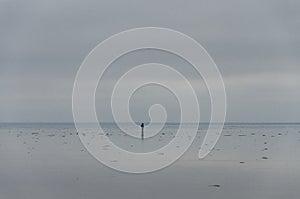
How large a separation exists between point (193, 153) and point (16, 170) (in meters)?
5.93

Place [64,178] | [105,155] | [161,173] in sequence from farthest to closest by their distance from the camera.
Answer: [105,155], [161,173], [64,178]

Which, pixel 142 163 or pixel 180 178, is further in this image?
pixel 142 163

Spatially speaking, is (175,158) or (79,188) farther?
(175,158)

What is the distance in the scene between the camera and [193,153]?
17.2 meters

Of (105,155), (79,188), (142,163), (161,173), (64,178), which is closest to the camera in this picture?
(79,188)

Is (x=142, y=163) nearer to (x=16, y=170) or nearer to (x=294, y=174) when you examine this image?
(x=16, y=170)

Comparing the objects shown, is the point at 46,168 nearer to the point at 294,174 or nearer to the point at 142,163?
the point at 142,163

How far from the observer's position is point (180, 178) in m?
11.3

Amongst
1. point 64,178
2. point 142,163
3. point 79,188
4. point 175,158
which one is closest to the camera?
point 79,188

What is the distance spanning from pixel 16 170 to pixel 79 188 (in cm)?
326

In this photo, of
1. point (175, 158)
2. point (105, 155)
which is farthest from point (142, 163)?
point (105, 155)

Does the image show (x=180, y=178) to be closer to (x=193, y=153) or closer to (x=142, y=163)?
(x=142, y=163)

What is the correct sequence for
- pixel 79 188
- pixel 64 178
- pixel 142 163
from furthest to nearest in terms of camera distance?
pixel 142 163 < pixel 64 178 < pixel 79 188

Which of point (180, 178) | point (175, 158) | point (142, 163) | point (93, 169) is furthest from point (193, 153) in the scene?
point (180, 178)
